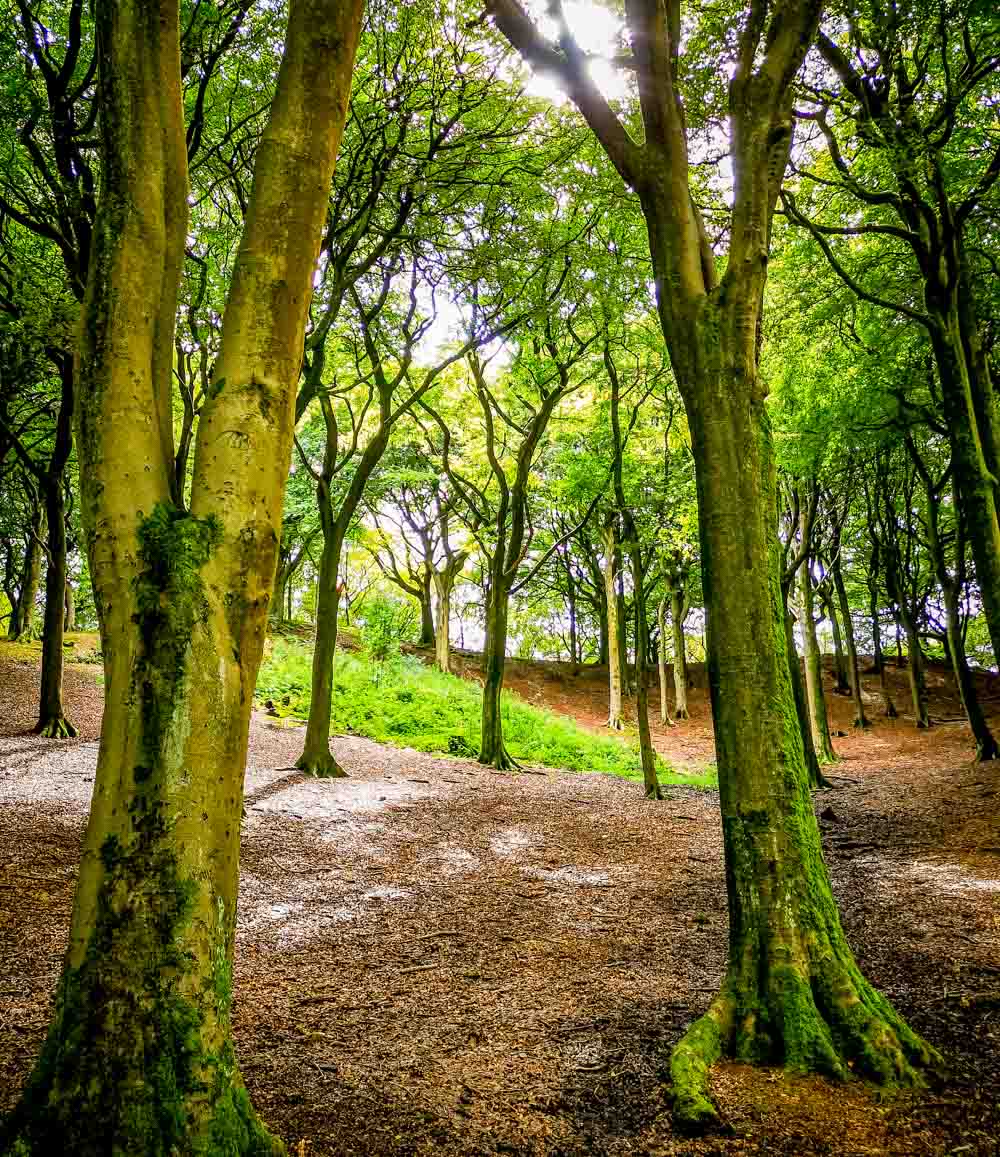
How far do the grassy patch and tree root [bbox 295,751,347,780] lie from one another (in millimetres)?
3917

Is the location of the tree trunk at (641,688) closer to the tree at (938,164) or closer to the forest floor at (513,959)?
the forest floor at (513,959)

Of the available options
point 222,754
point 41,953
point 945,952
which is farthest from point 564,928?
point 222,754

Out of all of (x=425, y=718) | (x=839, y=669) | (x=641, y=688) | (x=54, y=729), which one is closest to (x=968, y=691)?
(x=641, y=688)

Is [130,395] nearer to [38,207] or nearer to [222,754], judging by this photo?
[222,754]

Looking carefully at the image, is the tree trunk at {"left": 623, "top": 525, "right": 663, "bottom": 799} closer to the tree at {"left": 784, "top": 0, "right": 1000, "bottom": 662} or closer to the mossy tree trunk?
the tree at {"left": 784, "top": 0, "right": 1000, "bottom": 662}

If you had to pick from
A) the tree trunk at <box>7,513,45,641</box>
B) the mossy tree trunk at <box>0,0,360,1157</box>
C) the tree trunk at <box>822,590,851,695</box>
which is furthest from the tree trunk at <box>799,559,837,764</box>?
the tree trunk at <box>7,513,45,641</box>

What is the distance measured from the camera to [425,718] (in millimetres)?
15781

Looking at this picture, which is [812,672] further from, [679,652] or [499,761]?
[679,652]

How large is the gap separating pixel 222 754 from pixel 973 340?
37.7 feet

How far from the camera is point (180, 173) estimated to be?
2.90 m

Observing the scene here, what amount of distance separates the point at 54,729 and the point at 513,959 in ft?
31.1

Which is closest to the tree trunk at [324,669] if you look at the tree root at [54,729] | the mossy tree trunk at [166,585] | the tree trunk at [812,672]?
the tree root at [54,729]

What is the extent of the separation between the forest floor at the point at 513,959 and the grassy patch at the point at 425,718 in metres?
5.01

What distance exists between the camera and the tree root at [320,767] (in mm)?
9797
